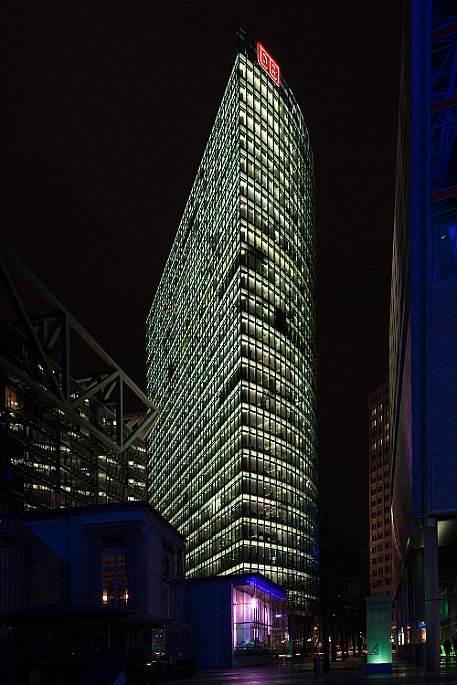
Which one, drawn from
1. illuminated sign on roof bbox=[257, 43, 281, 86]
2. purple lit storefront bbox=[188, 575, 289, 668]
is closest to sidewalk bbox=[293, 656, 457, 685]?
purple lit storefront bbox=[188, 575, 289, 668]

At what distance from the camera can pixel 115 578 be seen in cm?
5100

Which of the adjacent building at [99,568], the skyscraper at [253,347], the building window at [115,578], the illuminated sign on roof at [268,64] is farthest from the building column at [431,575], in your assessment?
the illuminated sign on roof at [268,64]

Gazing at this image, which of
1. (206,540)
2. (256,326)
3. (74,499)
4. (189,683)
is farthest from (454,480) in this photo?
(206,540)

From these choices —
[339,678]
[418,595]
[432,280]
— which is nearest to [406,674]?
[339,678]

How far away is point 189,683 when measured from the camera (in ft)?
136

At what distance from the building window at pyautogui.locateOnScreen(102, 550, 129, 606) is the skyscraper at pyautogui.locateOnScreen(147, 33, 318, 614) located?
81.9m

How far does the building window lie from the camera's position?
50125 mm

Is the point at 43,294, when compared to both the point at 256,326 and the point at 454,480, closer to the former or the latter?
the point at 454,480

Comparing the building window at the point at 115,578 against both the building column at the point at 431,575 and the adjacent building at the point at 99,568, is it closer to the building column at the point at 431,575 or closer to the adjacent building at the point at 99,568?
the adjacent building at the point at 99,568

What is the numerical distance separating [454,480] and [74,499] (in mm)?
71964

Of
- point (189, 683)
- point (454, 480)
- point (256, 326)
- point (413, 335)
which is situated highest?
point (256, 326)

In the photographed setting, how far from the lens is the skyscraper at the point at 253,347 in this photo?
456ft

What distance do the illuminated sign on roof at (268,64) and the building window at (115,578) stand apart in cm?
11547

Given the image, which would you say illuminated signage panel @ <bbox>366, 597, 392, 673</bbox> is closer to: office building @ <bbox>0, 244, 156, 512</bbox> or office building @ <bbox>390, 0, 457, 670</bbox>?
office building @ <bbox>390, 0, 457, 670</bbox>
